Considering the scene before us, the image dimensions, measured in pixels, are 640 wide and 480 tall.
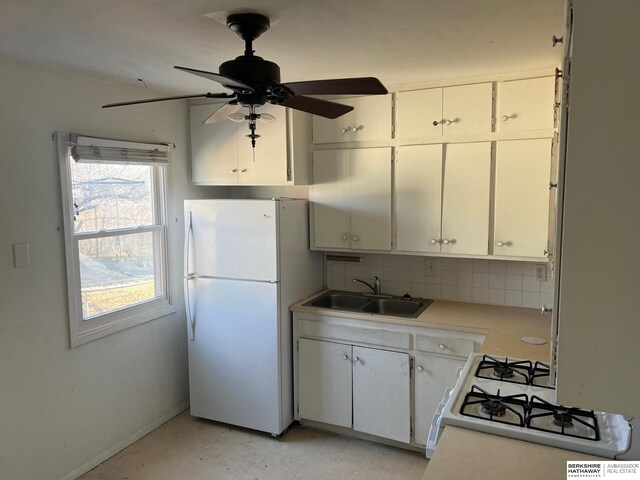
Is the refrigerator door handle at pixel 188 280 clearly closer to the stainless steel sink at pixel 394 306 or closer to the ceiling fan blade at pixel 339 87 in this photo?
the stainless steel sink at pixel 394 306

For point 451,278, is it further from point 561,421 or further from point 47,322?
point 47,322

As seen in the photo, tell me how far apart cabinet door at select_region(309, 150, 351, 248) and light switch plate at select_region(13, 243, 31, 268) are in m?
1.75

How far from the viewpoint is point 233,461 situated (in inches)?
116

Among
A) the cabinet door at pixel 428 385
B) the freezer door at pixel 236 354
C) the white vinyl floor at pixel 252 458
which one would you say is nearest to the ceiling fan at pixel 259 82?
the freezer door at pixel 236 354

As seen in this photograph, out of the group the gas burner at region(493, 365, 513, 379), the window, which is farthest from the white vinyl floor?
the gas burner at region(493, 365, 513, 379)

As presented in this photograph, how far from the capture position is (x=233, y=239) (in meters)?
3.16

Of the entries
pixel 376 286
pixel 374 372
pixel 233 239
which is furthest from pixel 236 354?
pixel 376 286

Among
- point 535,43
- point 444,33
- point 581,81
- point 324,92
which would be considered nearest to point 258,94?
point 324,92

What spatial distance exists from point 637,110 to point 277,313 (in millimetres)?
2429

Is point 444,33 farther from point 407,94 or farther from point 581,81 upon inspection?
point 581,81

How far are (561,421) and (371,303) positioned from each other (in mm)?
1880

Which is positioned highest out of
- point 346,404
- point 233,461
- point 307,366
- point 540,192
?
point 540,192

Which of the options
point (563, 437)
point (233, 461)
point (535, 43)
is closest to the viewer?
point (563, 437)

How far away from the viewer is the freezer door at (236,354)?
10.3ft
